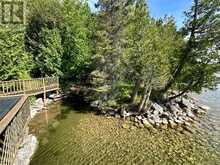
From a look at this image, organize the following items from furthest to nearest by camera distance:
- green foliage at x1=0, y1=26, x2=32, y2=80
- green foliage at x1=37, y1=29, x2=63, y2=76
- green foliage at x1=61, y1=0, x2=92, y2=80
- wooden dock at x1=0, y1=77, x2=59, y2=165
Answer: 1. green foliage at x1=61, y1=0, x2=92, y2=80
2. green foliage at x1=37, y1=29, x2=63, y2=76
3. green foliage at x1=0, y1=26, x2=32, y2=80
4. wooden dock at x1=0, y1=77, x2=59, y2=165

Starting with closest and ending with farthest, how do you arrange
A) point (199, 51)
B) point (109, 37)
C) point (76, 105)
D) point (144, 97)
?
point (144, 97)
point (199, 51)
point (109, 37)
point (76, 105)

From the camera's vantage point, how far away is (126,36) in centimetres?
1536

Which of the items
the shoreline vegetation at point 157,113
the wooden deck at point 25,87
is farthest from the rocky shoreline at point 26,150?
the shoreline vegetation at point 157,113

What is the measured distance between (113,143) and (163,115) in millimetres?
5625

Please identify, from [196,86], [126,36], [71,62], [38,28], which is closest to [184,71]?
[196,86]

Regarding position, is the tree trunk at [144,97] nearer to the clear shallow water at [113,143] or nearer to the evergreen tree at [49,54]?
the clear shallow water at [113,143]

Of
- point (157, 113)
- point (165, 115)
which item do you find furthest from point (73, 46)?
point (165, 115)

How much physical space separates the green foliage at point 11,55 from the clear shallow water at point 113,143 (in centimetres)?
354

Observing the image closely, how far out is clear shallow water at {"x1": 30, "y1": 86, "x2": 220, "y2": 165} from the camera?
30.2ft

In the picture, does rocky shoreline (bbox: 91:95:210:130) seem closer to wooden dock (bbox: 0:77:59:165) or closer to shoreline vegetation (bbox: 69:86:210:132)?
shoreline vegetation (bbox: 69:86:210:132)

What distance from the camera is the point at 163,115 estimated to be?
49.0 ft

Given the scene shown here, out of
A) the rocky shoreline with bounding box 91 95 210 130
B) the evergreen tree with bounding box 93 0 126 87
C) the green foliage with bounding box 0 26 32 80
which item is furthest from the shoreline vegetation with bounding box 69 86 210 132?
the green foliage with bounding box 0 26 32 80

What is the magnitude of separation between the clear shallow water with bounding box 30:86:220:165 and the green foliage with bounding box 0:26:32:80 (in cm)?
354

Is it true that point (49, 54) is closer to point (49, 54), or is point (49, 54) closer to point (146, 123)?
point (49, 54)
